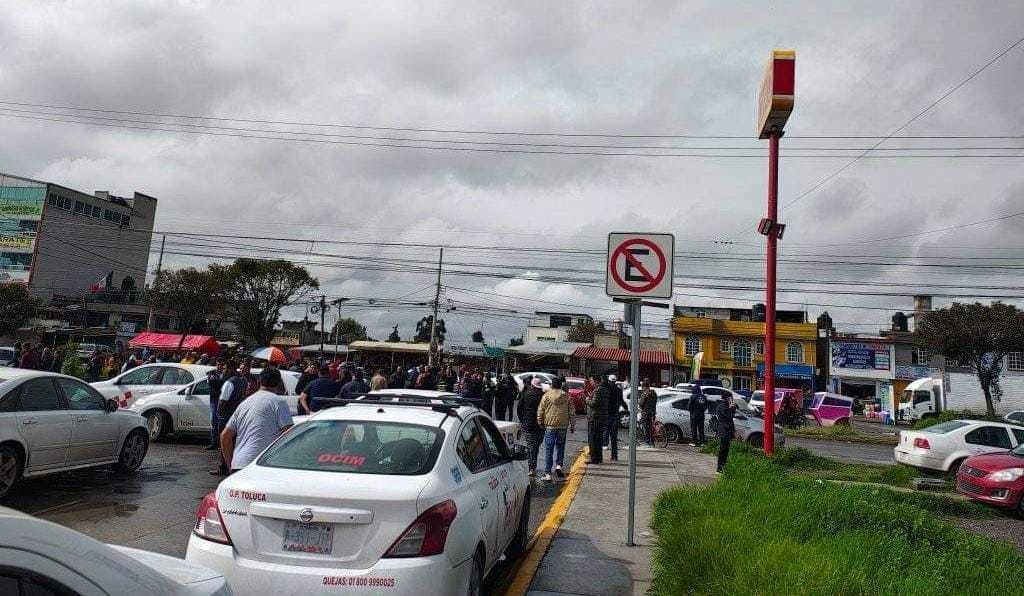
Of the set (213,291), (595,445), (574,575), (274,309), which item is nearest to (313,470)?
(574,575)

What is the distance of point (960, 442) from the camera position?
610 inches

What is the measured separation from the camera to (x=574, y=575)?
18.8 feet

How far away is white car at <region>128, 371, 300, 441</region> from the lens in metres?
13.8

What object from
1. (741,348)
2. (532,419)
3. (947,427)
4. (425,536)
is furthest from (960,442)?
(741,348)

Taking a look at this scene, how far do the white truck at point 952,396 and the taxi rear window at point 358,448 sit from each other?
41004mm

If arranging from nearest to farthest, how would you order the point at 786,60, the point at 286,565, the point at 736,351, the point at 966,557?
A: the point at 286,565 → the point at 966,557 → the point at 786,60 → the point at 736,351

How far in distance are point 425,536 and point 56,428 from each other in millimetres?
7093

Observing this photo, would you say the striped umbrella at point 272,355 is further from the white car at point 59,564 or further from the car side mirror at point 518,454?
the white car at point 59,564

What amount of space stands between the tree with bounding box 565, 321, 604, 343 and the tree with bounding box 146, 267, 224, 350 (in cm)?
3885

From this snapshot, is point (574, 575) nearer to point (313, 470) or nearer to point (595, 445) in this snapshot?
point (313, 470)

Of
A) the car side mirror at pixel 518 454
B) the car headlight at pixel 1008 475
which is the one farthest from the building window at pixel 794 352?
the car side mirror at pixel 518 454

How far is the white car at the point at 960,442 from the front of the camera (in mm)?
15367

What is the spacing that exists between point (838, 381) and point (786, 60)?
155 ft

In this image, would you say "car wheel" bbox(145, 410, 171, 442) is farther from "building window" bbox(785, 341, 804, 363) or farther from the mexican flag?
the mexican flag
